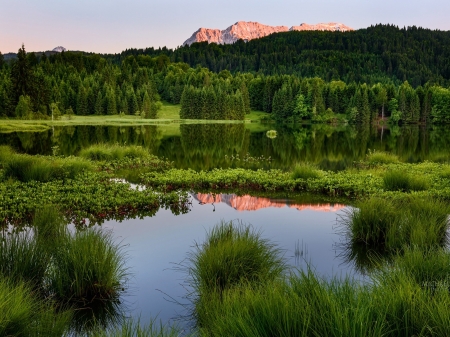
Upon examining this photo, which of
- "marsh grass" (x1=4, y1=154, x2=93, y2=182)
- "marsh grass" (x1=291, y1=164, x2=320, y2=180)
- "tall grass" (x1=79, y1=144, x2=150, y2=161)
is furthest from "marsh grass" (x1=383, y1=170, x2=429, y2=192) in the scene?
"tall grass" (x1=79, y1=144, x2=150, y2=161)

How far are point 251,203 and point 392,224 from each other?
20.0ft

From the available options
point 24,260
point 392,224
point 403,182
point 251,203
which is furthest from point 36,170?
point 403,182

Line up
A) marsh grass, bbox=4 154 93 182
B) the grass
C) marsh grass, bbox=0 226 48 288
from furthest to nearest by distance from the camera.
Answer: marsh grass, bbox=4 154 93 182 < the grass < marsh grass, bbox=0 226 48 288

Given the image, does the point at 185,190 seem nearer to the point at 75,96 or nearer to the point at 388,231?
the point at 388,231

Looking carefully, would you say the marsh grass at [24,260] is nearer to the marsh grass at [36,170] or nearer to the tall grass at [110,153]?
the marsh grass at [36,170]

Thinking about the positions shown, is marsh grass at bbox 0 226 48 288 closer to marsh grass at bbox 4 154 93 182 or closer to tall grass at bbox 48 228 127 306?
tall grass at bbox 48 228 127 306

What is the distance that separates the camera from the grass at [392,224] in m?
9.87

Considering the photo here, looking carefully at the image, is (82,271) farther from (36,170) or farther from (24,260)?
(36,170)

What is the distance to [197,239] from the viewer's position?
11336 mm

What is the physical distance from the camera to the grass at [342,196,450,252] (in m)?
9.87

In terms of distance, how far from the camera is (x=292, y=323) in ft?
15.1

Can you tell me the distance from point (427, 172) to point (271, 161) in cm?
962

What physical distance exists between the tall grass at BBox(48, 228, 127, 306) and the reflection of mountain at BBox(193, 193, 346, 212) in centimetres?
774

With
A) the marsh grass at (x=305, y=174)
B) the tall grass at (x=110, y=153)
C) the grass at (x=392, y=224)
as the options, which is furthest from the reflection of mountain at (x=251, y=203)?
the tall grass at (x=110, y=153)
